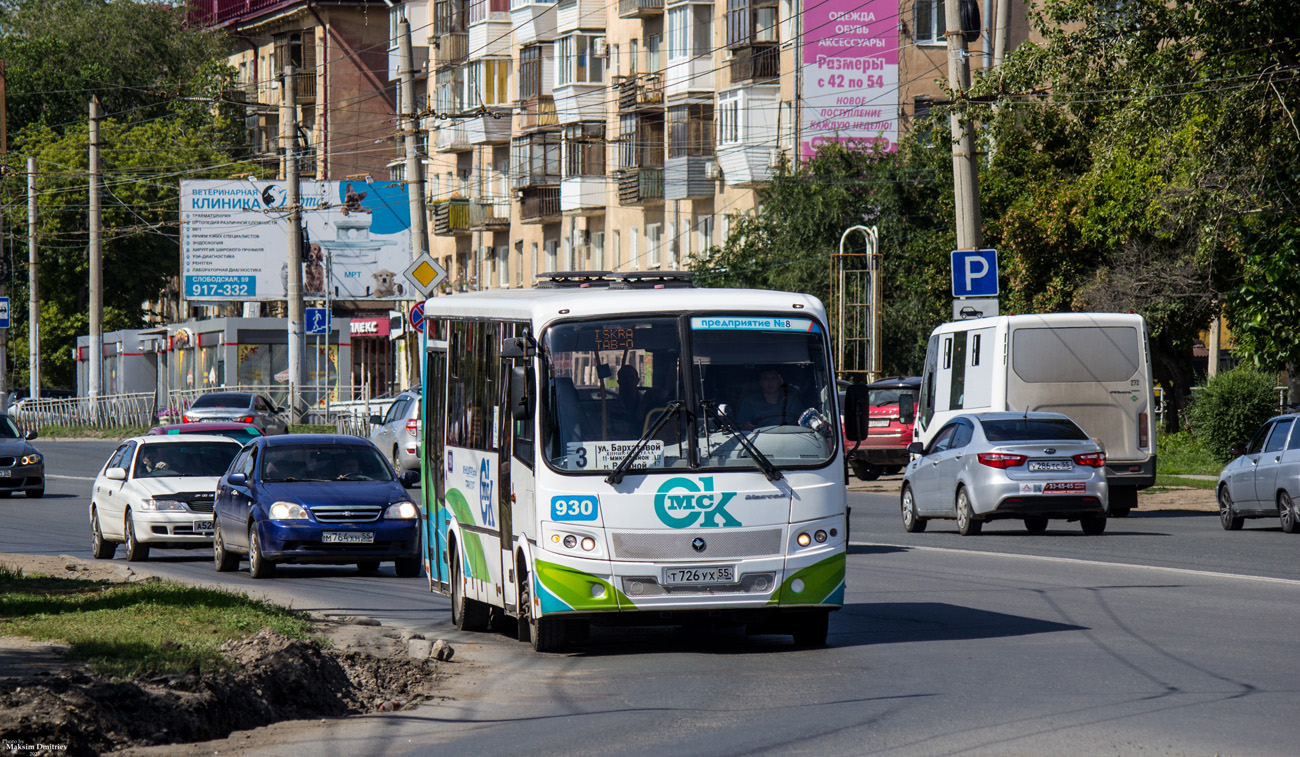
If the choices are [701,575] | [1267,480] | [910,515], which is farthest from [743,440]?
[1267,480]

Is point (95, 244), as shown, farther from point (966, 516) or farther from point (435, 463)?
point (435, 463)

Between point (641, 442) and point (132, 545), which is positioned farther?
point (132, 545)

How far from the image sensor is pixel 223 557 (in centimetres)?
2145

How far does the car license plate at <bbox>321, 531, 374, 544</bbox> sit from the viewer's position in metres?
20.0

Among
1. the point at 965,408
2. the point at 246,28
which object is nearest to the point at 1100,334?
the point at 965,408

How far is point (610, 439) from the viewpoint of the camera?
13.0 m

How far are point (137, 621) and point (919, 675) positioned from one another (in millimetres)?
5716

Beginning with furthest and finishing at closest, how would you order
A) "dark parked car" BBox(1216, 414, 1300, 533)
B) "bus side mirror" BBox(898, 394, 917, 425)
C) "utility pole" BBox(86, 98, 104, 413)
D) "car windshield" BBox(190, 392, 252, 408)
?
1. "utility pole" BBox(86, 98, 104, 413)
2. "car windshield" BBox(190, 392, 252, 408)
3. "bus side mirror" BBox(898, 394, 917, 425)
4. "dark parked car" BBox(1216, 414, 1300, 533)

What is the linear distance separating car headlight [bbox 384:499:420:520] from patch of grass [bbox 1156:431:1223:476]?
21.8m

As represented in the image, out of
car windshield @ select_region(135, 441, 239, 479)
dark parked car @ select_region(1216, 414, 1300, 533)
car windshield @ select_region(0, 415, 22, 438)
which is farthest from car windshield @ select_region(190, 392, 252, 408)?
dark parked car @ select_region(1216, 414, 1300, 533)

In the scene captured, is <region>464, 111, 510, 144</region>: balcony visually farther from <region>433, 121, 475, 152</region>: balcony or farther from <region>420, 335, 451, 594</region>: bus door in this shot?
<region>420, 335, 451, 594</region>: bus door

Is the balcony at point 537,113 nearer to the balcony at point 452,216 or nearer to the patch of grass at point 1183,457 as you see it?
the balcony at point 452,216

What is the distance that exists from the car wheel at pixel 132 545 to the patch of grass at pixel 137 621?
472cm

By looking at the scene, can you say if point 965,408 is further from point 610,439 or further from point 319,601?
point 610,439
